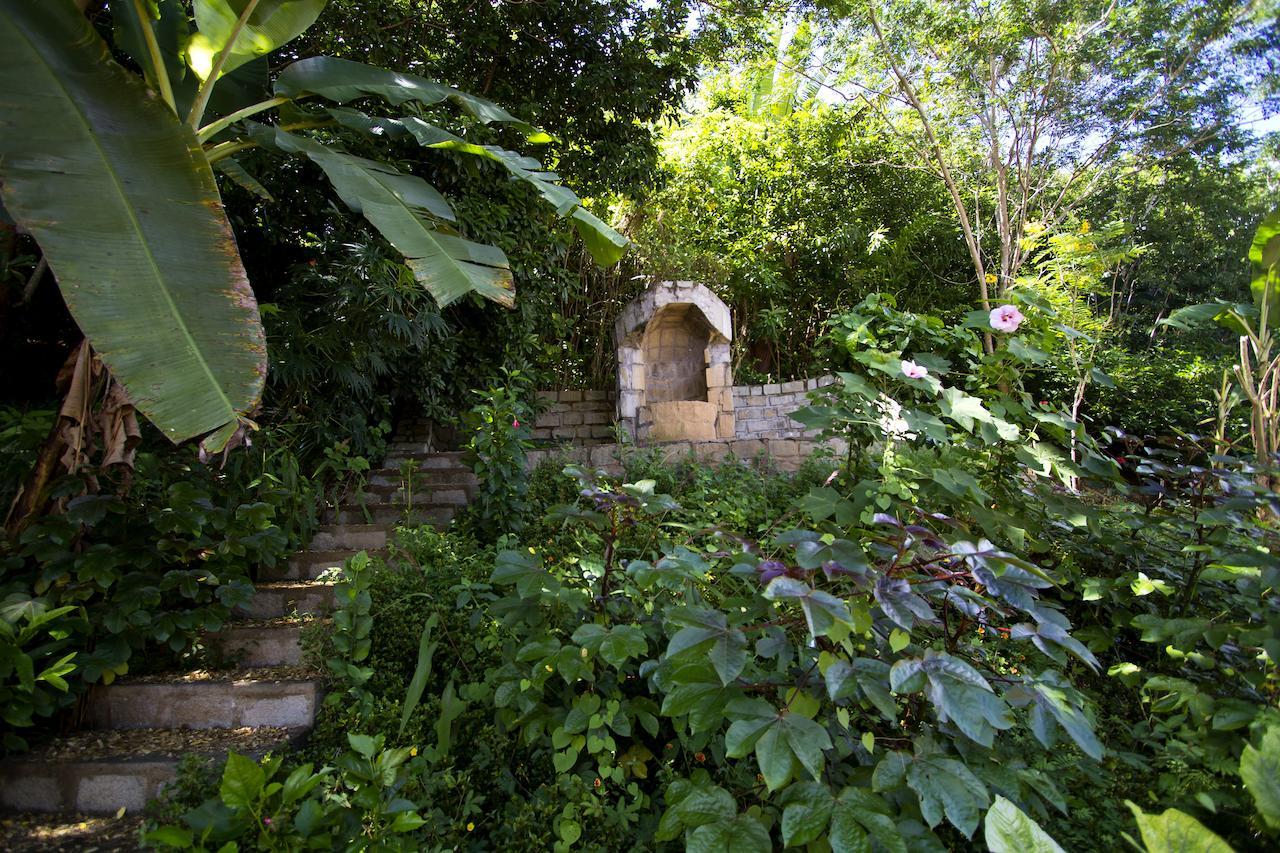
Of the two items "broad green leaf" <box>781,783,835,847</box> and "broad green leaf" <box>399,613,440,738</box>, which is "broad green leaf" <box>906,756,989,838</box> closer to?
"broad green leaf" <box>781,783,835,847</box>

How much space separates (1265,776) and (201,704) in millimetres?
3126

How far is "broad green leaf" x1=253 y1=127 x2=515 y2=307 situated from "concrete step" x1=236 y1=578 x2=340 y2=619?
5.97 ft

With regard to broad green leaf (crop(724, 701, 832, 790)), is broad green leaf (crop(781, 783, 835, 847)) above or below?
below

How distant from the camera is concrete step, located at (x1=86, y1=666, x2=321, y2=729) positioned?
97.3 inches

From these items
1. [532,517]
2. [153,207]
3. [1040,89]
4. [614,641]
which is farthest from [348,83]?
[1040,89]

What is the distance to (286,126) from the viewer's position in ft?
9.33

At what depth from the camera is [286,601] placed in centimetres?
326

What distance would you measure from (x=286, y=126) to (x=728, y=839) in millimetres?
3123

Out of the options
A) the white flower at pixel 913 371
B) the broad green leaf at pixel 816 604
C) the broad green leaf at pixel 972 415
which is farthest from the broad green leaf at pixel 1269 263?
the broad green leaf at pixel 816 604

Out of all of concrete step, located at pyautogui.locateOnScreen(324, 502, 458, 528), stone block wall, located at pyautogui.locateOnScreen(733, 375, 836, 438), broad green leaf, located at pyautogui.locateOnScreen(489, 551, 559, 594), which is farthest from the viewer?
stone block wall, located at pyautogui.locateOnScreen(733, 375, 836, 438)

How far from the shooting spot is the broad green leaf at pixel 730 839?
1.29 meters

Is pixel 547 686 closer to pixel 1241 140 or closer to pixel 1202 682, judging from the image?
pixel 1202 682

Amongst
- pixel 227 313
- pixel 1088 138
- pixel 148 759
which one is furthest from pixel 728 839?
pixel 1088 138

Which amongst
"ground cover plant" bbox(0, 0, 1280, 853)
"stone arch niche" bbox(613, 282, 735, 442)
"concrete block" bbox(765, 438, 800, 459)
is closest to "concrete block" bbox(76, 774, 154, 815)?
"ground cover plant" bbox(0, 0, 1280, 853)
